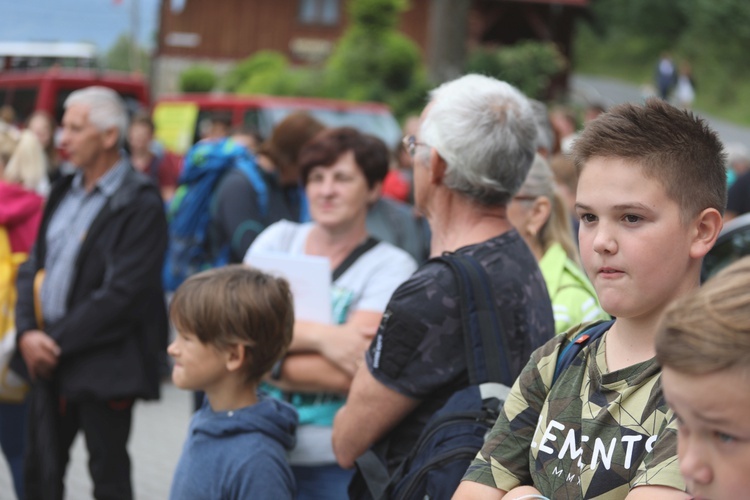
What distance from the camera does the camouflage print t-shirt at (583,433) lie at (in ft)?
6.17

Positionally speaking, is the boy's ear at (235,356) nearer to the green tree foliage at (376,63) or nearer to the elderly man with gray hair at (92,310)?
the elderly man with gray hair at (92,310)

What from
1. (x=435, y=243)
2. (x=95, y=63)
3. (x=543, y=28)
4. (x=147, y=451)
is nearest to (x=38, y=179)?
(x=147, y=451)

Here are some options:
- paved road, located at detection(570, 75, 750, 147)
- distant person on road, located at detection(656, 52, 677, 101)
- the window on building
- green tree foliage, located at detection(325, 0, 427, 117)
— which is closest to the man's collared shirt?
green tree foliage, located at detection(325, 0, 427, 117)

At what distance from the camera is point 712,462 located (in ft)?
4.88

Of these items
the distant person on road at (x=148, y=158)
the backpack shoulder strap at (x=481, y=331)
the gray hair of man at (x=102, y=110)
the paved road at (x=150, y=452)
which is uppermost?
the gray hair of man at (x=102, y=110)

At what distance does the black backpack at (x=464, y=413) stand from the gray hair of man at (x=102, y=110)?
116 inches

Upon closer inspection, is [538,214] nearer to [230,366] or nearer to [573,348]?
[230,366]

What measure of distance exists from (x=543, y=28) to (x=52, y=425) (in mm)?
37463

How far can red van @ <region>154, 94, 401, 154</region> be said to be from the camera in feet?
47.0

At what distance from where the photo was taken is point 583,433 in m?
1.98

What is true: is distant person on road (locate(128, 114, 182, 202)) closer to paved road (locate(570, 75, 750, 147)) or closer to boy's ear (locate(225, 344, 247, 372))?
boy's ear (locate(225, 344, 247, 372))

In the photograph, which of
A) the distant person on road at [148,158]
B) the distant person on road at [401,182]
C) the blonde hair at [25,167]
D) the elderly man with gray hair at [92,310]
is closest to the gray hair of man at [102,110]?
the elderly man with gray hair at [92,310]

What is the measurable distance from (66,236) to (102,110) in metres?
0.68

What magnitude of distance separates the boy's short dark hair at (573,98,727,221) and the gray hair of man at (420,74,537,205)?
35.2 inches
